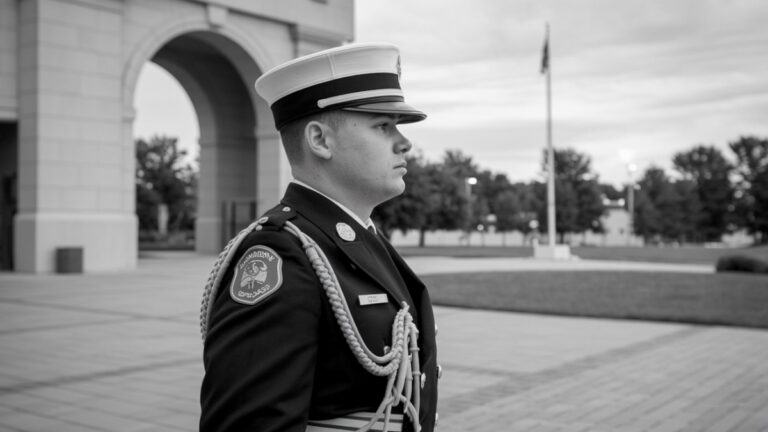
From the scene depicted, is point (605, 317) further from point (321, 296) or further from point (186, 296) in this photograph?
point (321, 296)

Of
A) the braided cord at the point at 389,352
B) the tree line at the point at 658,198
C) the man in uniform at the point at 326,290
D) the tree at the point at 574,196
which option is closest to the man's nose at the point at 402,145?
the man in uniform at the point at 326,290

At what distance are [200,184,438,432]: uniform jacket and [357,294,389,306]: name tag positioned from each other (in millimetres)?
14

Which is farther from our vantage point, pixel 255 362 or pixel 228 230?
pixel 228 230

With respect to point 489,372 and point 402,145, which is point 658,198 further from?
point 402,145

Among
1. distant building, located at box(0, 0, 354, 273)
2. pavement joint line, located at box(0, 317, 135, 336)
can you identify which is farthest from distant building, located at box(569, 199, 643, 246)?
pavement joint line, located at box(0, 317, 135, 336)

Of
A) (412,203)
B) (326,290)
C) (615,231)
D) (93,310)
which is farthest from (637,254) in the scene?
(615,231)

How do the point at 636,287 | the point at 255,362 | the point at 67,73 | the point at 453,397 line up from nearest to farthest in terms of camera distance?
the point at 255,362
the point at 453,397
the point at 636,287
the point at 67,73

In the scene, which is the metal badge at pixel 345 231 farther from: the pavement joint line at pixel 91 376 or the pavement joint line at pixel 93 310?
the pavement joint line at pixel 93 310

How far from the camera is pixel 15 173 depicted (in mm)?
21891

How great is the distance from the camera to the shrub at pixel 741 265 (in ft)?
72.9

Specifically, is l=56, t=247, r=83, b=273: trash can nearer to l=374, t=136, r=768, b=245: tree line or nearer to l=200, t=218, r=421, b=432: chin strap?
l=200, t=218, r=421, b=432: chin strap

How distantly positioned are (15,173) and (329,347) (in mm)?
22686

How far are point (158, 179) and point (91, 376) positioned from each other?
5004cm

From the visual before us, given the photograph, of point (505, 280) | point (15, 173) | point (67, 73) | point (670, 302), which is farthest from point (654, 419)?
point (15, 173)
